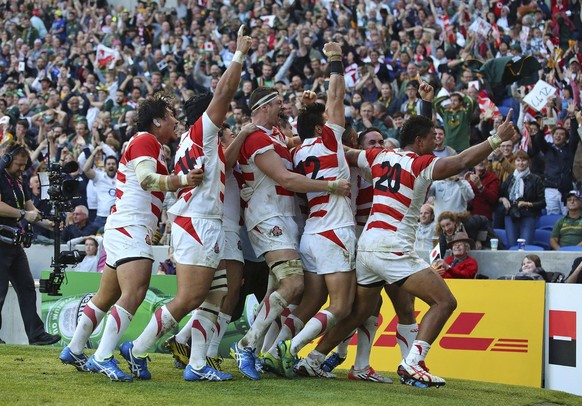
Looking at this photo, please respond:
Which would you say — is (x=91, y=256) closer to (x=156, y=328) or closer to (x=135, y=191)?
(x=135, y=191)

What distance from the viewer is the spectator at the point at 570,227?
44.4 ft

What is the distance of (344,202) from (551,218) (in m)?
6.94

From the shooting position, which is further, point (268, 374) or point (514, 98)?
point (514, 98)

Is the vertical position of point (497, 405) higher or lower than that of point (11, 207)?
lower

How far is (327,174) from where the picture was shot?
8.88 m

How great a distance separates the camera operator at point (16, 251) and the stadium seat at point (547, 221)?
758cm

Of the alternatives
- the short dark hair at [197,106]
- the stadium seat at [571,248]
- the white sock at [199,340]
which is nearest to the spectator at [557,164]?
the stadium seat at [571,248]

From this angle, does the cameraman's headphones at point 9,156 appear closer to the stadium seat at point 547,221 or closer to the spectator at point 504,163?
the spectator at point 504,163

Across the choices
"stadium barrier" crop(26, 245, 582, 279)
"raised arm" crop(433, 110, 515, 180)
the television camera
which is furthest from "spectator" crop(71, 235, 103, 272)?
"raised arm" crop(433, 110, 515, 180)

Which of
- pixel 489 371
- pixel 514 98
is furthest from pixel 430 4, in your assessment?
pixel 489 371

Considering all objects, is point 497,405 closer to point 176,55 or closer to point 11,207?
point 11,207

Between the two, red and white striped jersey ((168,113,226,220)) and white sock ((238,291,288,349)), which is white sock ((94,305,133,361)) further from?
white sock ((238,291,288,349))

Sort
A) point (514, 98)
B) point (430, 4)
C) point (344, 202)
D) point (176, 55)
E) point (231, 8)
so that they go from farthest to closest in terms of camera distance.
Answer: point (231, 8), point (176, 55), point (430, 4), point (514, 98), point (344, 202)

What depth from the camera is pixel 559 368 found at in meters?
10.5
